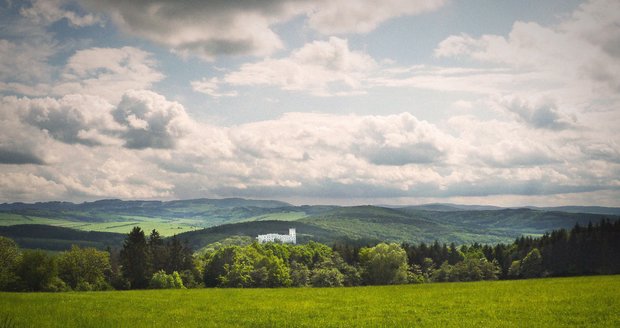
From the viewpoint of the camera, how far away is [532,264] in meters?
130

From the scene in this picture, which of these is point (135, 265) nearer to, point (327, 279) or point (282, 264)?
point (282, 264)

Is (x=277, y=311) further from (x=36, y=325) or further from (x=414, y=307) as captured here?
(x=36, y=325)

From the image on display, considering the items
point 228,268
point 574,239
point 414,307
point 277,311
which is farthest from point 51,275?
point 574,239

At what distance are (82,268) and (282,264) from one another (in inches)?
2023

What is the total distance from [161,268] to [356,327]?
301ft

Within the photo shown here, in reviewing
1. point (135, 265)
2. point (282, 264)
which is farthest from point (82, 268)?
point (282, 264)

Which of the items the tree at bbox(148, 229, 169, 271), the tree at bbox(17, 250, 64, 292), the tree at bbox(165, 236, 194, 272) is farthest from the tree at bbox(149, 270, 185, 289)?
the tree at bbox(17, 250, 64, 292)

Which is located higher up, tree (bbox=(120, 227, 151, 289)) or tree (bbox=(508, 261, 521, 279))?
tree (bbox=(120, 227, 151, 289))

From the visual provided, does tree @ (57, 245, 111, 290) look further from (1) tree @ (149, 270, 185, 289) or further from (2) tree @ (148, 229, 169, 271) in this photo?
(2) tree @ (148, 229, 169, 271)

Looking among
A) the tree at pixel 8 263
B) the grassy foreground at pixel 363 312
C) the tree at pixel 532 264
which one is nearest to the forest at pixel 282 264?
the tree at pixel 8 263

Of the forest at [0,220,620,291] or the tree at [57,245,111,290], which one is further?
the tree at [57,245,111,290]

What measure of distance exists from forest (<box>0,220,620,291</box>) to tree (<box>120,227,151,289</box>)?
8.2 inches

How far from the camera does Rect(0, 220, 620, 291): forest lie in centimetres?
8787

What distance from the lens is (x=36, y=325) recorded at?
2311cm
